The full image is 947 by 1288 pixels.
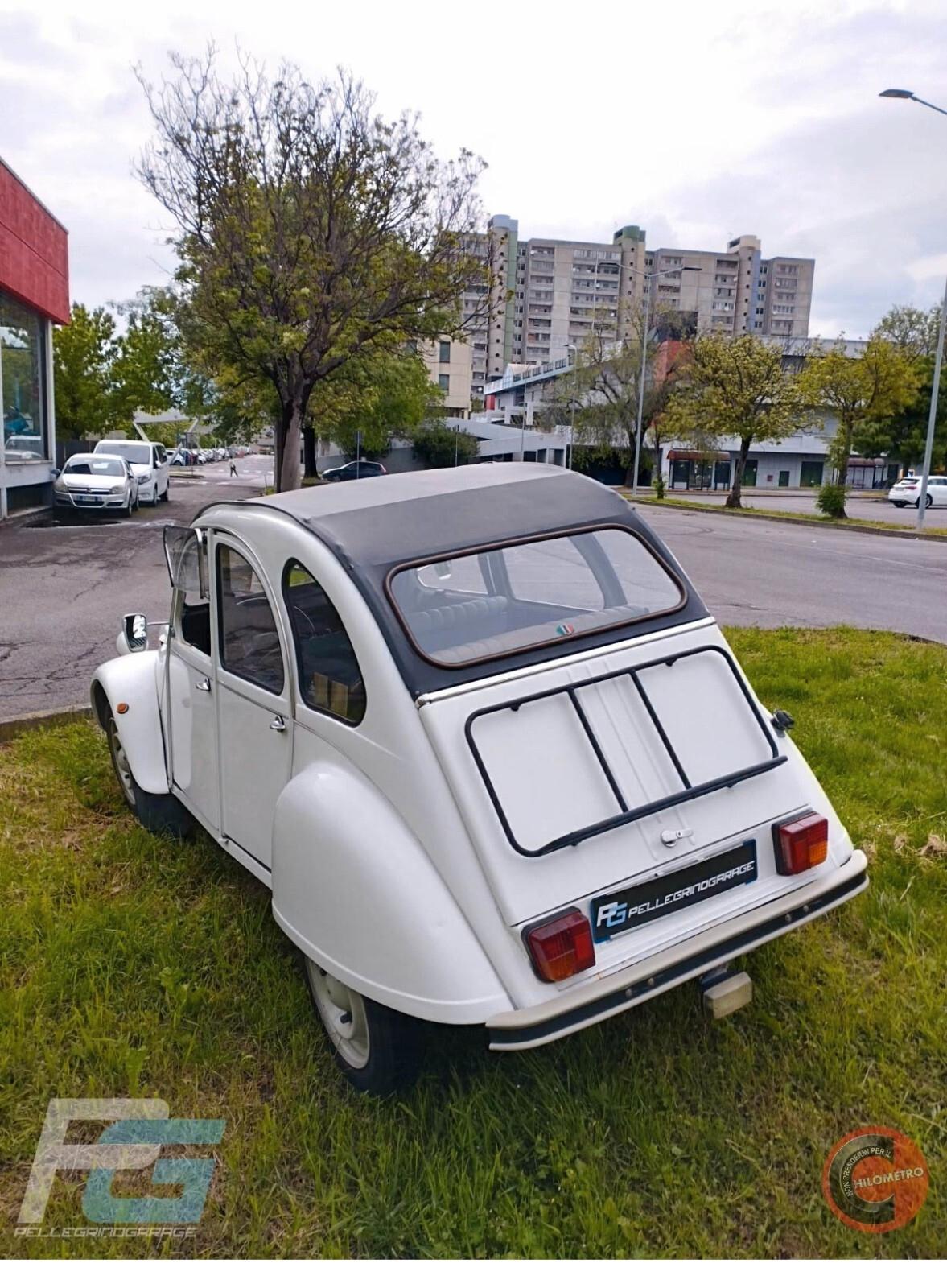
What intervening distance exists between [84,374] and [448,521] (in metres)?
40.7

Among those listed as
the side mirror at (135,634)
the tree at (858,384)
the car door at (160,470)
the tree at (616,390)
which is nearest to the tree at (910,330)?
the tree at (858,384)

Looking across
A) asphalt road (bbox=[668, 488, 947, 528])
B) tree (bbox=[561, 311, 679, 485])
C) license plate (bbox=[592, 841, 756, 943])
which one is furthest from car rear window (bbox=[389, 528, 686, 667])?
tree (bbox=[561, 311, 679, 485])

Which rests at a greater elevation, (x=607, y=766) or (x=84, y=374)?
(x=84, y=374)

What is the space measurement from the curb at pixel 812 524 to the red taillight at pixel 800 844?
17858 mm

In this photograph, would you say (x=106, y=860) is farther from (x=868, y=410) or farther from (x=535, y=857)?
(x=868, y=410)

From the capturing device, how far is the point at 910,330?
36.1 metres

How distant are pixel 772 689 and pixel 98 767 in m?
4.45

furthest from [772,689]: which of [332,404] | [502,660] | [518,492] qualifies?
[332,404]

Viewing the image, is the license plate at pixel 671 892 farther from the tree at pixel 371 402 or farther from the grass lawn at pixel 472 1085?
the tree at pixel 371 402

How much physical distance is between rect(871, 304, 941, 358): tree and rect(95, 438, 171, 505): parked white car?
22493mm

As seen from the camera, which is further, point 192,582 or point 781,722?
point 192,582

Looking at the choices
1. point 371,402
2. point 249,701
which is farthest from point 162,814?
point 371,402

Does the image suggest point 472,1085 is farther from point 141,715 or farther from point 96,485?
point 96,485

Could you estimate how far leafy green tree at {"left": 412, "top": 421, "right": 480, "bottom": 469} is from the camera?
186ft
